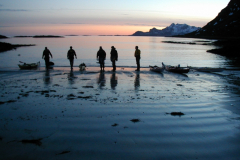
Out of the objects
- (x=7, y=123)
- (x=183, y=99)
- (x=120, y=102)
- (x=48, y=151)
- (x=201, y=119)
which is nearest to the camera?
(x=48, y=151)

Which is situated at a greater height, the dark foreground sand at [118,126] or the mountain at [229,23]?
the mountain at [229,23]

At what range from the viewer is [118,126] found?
5.88 meters

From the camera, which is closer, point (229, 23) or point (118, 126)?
point (118, 126)

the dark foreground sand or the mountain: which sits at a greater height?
the mountain

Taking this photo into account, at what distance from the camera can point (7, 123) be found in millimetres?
6027

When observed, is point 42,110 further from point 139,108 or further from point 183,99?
point 183,99

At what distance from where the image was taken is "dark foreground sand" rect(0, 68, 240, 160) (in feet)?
15.0

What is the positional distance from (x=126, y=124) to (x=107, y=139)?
42.1 inches

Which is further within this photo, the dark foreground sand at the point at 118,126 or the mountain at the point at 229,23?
the mountain at the point at 229,23

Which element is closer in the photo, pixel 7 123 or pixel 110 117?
pixel 7 123

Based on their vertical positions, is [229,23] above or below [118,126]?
above

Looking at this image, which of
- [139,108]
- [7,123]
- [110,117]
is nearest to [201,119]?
[139,108]

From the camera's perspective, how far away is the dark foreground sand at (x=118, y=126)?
4.56 metres

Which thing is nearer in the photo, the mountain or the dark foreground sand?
the dark foreground sand
